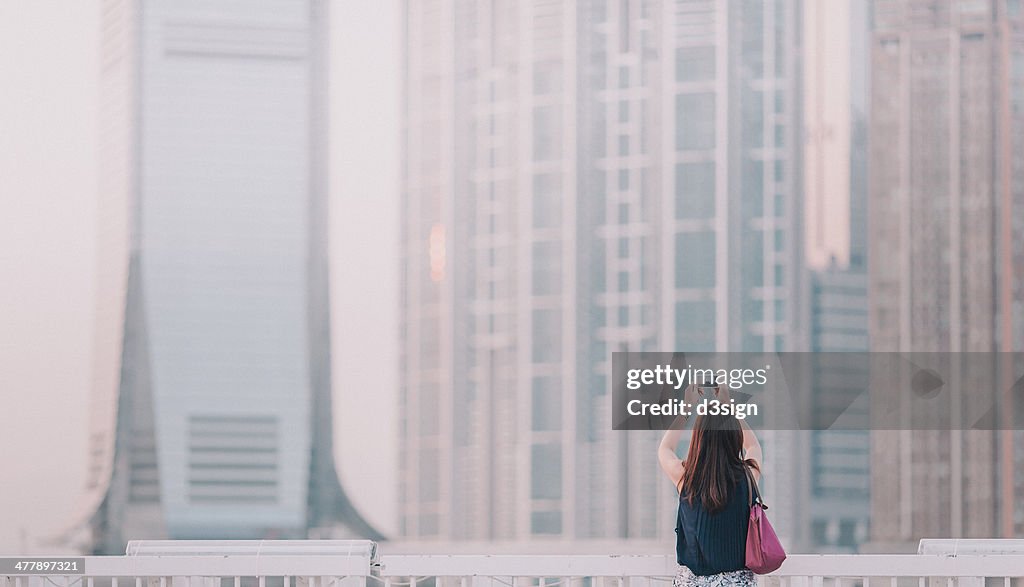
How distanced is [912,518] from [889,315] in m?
0.54

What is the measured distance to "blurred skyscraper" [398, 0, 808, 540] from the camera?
275 cm

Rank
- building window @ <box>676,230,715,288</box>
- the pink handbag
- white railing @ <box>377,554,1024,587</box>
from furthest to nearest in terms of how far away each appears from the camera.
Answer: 1. building window @ <box>676,230,715,288</box>
2. white railing @ <box>377,554,1024,587</box>
3. the pink handbag

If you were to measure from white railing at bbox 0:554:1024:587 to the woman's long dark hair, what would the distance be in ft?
1.25

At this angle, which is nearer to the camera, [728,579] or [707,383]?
[728,579]

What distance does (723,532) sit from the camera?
2.20m

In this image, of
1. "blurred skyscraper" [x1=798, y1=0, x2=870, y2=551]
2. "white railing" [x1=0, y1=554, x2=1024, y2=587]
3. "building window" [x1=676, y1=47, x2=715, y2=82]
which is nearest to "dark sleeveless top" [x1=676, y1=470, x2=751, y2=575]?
"white railing" [x1=0, y1=554, x2=1024, y2=587]

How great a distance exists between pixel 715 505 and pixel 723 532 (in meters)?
0.06

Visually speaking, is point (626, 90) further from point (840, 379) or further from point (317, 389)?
point (317, 389)

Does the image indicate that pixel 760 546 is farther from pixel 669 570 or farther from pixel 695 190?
pixel 695 190

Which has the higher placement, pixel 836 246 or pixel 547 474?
pixel 836 246

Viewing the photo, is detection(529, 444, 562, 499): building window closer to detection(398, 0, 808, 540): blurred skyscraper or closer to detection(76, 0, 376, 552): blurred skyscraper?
detection(398, 0, 808, 540): blurred skyscraper

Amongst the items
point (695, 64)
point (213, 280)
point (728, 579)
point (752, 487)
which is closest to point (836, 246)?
point (695, 64)

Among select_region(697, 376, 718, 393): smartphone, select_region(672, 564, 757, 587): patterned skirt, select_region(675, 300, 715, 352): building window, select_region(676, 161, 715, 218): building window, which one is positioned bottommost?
select_region(672, 564, 757, 587): patterned skirt

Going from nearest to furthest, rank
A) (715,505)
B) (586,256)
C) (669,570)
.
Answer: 1. (715,505)
2. (669,570)
3. (586,256)
